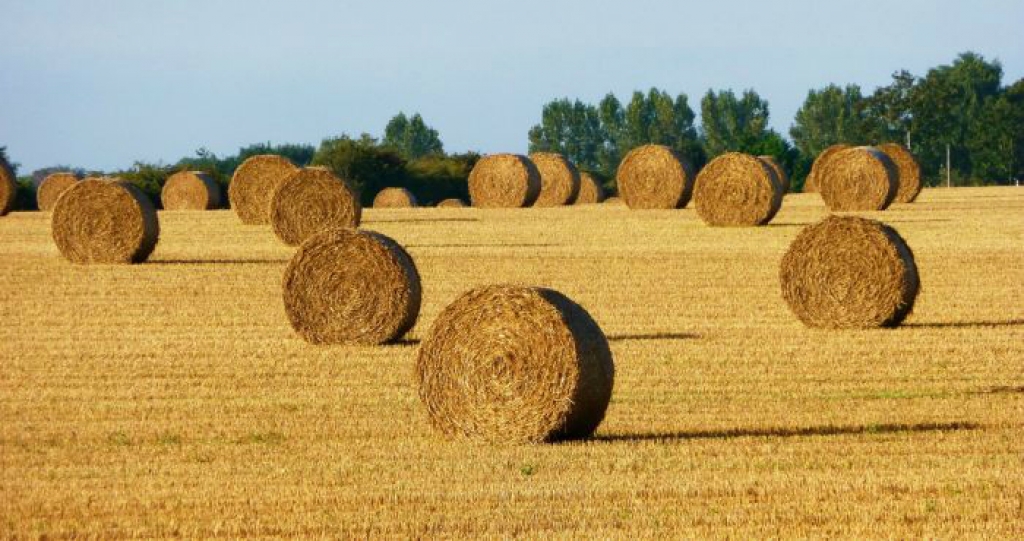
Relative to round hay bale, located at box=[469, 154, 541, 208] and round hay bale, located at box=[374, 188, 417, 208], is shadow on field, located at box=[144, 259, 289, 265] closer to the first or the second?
round hay bale, located at box=[469, 154, 541, 208]

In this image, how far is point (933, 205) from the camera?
47344mm

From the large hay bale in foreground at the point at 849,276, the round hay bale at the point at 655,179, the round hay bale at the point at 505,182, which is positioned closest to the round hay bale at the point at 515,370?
the large hay bale in foreground at the point at 849,276

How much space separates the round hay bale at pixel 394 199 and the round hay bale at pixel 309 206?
21262mm

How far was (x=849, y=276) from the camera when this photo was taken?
19859 mm

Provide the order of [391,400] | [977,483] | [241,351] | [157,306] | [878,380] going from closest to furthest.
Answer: [977,483] → [391,400] → [878,380] → [241,351] → [157,306]

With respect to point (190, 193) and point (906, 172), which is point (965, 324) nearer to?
point (906, 172)

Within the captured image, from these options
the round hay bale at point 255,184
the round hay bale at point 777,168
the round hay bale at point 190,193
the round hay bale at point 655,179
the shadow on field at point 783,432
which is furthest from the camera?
the round hay bale at point 190,193

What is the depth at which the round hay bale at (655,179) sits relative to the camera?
42719mm

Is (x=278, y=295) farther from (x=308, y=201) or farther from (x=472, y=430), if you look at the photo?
(x=472, y=430)

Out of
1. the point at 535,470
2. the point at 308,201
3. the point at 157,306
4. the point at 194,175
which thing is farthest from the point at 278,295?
the point at 194,175

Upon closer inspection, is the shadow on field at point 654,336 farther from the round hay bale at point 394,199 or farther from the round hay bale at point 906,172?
the round hay bale at point 394,199

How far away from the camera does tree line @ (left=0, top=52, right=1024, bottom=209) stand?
61.3 metres

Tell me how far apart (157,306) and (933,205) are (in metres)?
29.0

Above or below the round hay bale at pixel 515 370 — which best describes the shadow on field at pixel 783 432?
below
